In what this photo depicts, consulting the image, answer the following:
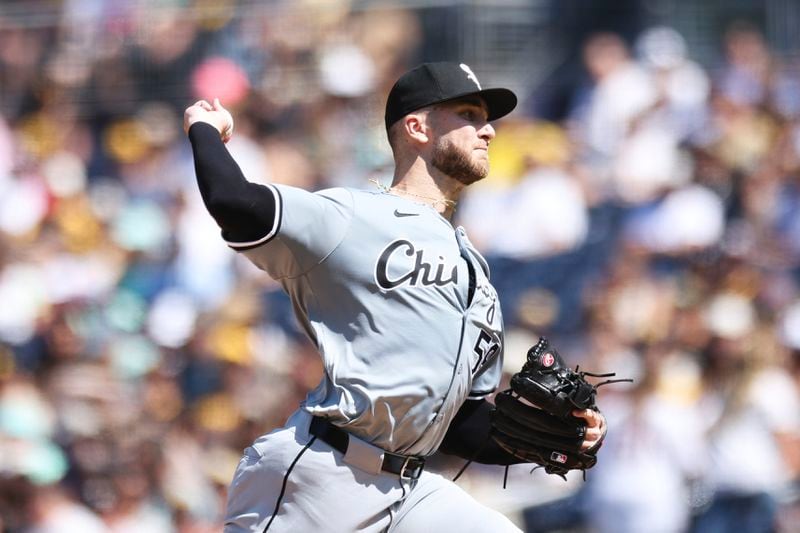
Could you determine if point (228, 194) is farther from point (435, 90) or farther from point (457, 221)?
point (457, 221)

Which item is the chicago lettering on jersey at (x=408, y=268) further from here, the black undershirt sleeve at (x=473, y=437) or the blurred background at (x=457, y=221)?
the blurred background at (x=457, y=221)

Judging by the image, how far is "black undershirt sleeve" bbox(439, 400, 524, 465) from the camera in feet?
14.1

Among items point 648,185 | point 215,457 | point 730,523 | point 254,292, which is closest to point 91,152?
point 254,292

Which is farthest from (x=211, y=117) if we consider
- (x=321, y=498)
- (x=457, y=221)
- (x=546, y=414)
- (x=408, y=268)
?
(x=457, y=221)

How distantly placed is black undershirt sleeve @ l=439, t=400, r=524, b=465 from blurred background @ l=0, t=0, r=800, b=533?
269 cm

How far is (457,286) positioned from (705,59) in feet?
15.6

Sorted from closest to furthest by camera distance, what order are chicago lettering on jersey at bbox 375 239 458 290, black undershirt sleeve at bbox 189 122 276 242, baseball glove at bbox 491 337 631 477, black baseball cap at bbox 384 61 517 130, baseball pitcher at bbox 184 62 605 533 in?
1. black undershirt sleeve at bbox 189 122 276 242
2. baseball pitcher at bbox 184 62 605 533
3. chicago lettering on jersey at bbox 375 239 458 290
4. baseball glove at bbox 491 337 631 477
5. black baseball cap at bbox 384 61 517 130

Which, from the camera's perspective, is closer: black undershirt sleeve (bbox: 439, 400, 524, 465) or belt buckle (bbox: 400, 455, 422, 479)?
belt buckle (bbox: 400, 455, 422, 479)

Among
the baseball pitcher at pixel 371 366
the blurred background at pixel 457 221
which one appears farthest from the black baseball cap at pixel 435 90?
the blurred background at pixel 457 221

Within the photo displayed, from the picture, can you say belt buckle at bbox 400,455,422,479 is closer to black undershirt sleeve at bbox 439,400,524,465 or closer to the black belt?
the black belt

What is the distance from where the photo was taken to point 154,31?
9.41m

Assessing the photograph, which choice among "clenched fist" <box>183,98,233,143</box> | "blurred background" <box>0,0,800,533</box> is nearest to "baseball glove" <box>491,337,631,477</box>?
"clenched fist" <box>183,98,233,143</box>

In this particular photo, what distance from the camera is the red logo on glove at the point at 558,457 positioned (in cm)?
405

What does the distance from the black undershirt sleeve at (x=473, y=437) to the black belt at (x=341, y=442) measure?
0.44m
